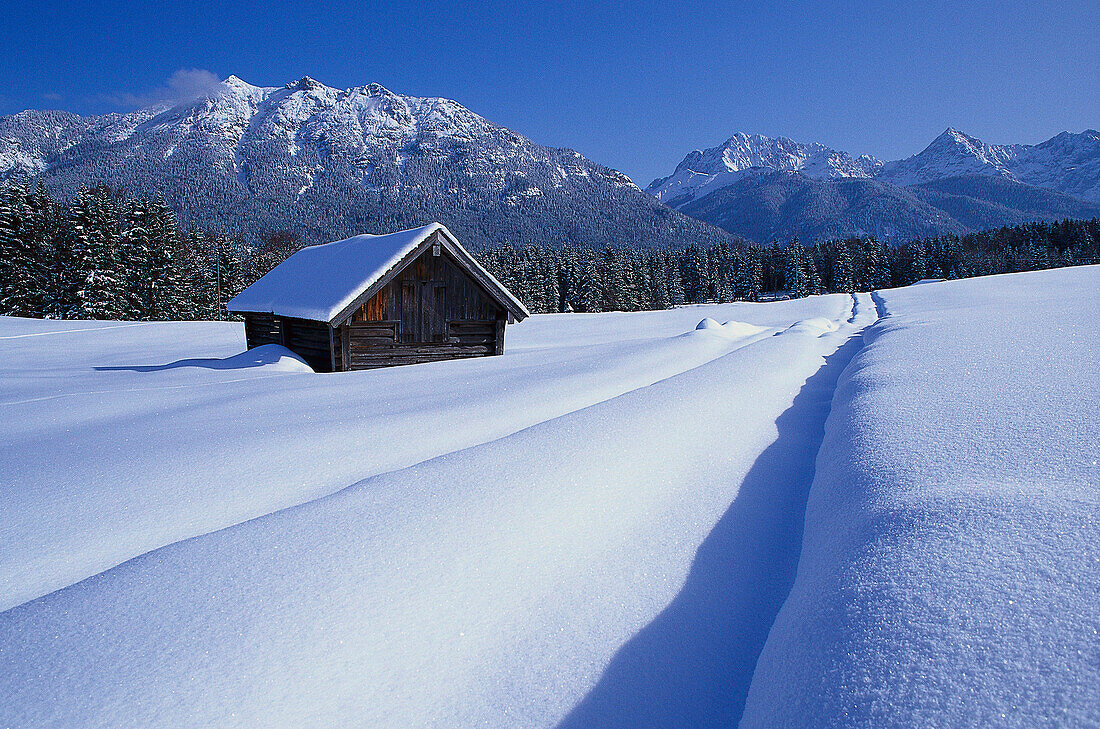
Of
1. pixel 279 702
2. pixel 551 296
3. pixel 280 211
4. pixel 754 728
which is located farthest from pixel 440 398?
pixel 280 211

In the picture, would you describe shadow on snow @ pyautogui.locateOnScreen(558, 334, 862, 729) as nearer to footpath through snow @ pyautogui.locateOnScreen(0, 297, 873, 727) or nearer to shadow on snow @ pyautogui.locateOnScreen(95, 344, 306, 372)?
footpath through snow @ pyautogui.locateOnScreen(0, 297, 873, 727)

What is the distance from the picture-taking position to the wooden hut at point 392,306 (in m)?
13.2

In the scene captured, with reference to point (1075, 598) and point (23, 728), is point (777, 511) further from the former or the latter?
point (23, 728)

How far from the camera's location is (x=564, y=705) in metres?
2.27

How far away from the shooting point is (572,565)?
126 inches

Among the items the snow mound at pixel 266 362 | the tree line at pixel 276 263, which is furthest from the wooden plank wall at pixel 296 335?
the tree line at pixel 276 263

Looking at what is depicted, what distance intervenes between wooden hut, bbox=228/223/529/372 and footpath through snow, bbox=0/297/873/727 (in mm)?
9872

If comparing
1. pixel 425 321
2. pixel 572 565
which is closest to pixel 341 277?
pixel 425 321

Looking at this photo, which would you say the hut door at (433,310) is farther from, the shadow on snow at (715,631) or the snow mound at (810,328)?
the shadow on snow at (715,631)

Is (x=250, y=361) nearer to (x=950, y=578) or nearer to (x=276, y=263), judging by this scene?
(x=950, y=578)

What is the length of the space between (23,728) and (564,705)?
2.06 m

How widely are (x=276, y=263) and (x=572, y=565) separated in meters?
61.1

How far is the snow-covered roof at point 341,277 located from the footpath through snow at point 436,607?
9698 mm

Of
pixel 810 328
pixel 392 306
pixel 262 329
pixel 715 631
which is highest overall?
pixel 392 306
